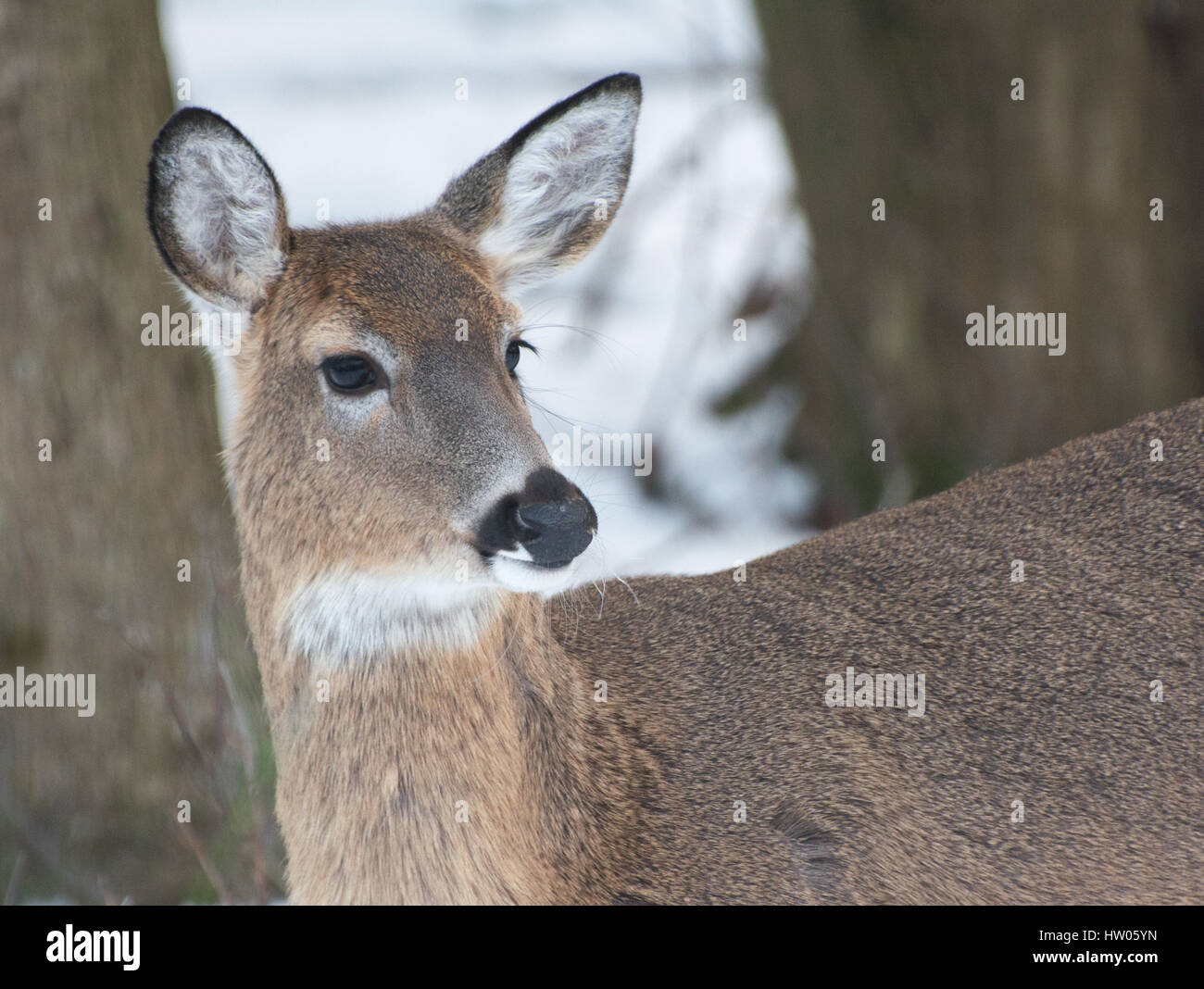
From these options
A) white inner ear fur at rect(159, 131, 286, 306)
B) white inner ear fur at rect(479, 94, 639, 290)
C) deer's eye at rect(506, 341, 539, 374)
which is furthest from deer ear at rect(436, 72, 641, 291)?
white inner ear fur at rect(159, 131, 286, 306)

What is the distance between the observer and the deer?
140 inches

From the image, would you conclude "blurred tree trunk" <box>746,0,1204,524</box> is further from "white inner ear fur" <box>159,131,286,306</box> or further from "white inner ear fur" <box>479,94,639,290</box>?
"white inner ear fur" <box>159,131,286,306</box>

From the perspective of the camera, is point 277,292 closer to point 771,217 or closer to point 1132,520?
point 1132,520

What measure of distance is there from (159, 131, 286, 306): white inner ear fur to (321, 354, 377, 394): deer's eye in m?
0.43

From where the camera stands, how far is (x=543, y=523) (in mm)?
3240

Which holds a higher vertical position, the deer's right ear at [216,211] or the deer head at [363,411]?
the deer's right ear at [216,211]

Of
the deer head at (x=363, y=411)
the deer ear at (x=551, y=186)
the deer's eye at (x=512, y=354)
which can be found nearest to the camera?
the deer head at (x=363, y=411)

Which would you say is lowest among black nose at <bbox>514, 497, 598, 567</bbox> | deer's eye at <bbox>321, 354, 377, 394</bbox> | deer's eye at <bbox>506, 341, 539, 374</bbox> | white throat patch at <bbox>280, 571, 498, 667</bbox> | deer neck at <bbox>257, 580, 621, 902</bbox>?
deer neck at <bbox>257, 580, 621, 902</bbox>

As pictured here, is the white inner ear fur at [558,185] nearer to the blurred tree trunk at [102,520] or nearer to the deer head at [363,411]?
the deer head at [363,411]

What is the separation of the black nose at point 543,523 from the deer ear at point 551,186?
1193 mm

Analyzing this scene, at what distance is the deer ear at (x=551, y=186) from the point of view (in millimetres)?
4160

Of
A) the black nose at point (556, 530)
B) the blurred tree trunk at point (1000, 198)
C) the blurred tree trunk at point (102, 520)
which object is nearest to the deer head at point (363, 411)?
the black nose at point (556, 530)
